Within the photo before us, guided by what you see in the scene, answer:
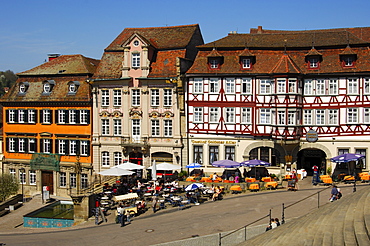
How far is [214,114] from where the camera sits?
41.8 m

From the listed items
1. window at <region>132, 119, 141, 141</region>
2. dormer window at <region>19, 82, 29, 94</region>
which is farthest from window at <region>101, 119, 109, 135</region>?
dormer window at <region>19, 82, 29, 94</region>

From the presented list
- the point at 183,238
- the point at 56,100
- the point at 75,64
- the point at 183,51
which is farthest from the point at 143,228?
the point at 75,64

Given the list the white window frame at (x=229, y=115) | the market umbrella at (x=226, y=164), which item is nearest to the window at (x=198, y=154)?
the white window frame at (x=229, y=115)

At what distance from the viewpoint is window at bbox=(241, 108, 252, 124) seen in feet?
134

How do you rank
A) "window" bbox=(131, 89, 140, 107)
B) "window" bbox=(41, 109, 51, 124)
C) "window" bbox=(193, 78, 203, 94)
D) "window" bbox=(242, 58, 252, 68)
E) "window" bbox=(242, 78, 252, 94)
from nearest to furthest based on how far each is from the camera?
"window" bbox=(242, 78, 252, 94) → "window" bbox=(242, 58, 252, 68) → "window" bbox=(193, 78, 203, 94) → "window" bbox=(131, 89, 140, 107) → "window" bbox=(41, 109, 51, 124)

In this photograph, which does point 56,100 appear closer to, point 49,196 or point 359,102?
point 49,196

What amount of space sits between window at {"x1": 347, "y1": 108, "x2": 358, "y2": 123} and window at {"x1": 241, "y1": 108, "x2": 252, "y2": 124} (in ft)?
25.7

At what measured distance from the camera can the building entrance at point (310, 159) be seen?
40.8m

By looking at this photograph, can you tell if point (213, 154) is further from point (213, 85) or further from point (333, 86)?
point (333, 86)

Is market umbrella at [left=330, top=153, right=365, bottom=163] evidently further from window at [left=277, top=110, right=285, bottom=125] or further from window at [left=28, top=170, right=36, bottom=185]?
window at [left=28, top=170, right=36, bottom=185]

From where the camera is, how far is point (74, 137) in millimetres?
47094

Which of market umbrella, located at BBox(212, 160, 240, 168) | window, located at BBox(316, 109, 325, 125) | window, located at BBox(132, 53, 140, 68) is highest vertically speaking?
window, located at BBox(132, 53, 140, 68)

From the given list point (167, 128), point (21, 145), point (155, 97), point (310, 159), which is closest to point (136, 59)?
point (155, 97)

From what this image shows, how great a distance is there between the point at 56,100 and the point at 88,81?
464cm
